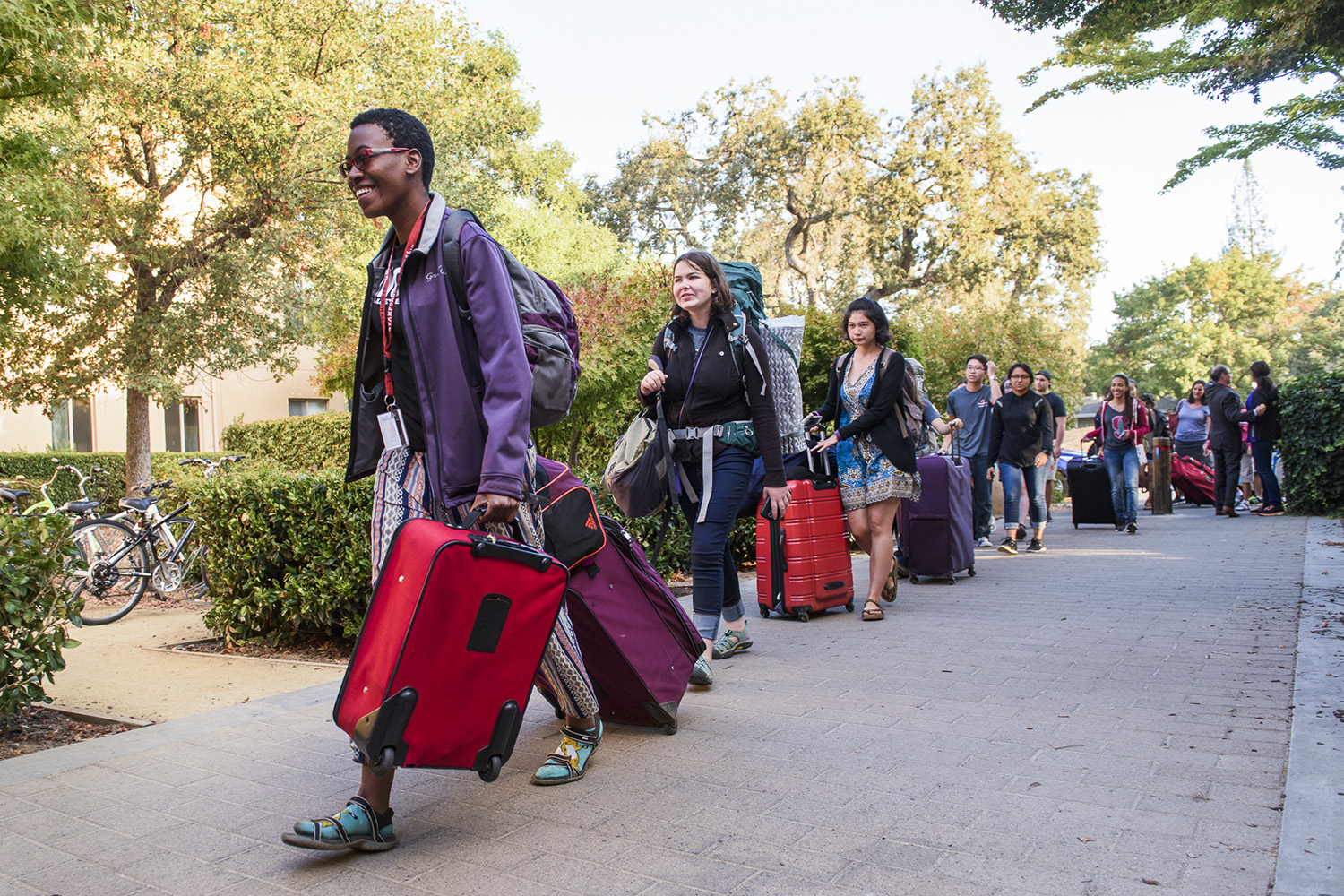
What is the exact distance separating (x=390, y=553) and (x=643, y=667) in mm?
1328

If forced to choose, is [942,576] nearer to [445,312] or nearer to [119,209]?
[445,312]

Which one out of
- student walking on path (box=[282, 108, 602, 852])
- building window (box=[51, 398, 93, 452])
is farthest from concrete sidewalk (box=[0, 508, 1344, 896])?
building window (box=[51, 398, 93, 452])

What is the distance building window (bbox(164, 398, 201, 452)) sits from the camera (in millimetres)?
25500

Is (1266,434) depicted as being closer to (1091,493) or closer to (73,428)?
(1091,493)

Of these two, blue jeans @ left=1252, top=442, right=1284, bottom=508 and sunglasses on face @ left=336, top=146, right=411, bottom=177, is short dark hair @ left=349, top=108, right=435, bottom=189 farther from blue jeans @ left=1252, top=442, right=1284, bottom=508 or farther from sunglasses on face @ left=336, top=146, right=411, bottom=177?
blue jeans @ left=1252, top=442, right=1284, bottom=508

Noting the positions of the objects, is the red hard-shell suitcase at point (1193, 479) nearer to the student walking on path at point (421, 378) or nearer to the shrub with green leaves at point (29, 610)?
the student walking on path at point (421, 378)

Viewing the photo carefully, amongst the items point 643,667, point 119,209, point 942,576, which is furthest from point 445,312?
point 119,209

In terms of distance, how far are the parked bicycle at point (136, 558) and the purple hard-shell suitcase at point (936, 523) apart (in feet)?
19.0

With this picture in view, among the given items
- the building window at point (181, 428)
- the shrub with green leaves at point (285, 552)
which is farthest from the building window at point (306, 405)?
the shrub with green leaves at point (285, 552)

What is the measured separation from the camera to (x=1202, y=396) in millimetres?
17016

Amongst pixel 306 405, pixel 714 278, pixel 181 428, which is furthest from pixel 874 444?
pixel 306 405

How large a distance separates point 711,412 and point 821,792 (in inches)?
84.8

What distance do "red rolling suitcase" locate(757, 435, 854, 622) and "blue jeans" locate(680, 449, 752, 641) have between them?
1.40 m

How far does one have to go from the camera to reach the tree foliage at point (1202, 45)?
529cm
